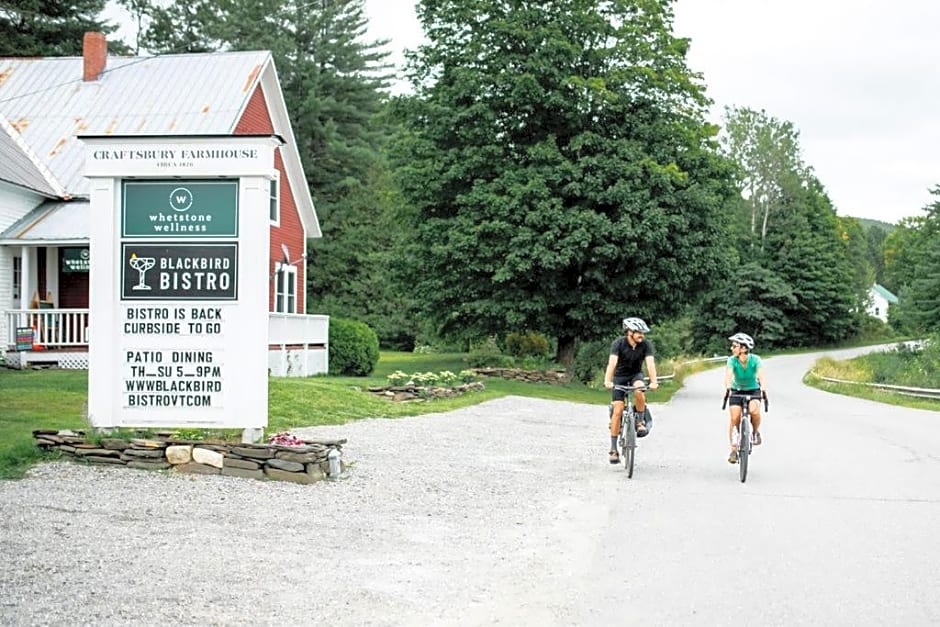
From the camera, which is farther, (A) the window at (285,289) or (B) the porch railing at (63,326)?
(A) the window at (285,289)

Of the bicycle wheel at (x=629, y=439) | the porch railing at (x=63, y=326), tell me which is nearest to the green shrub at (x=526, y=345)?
the porch railing at (x=63, y=326)

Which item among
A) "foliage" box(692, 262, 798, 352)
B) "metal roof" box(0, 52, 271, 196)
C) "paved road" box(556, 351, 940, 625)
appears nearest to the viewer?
"paved road" box(556, 351, 940, 625)

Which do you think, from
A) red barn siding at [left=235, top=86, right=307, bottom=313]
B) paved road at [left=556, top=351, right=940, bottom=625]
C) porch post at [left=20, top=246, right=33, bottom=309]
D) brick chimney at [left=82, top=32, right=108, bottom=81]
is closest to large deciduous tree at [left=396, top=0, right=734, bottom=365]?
red barn siding at [left=235, top=86, right=307, bottom=313]

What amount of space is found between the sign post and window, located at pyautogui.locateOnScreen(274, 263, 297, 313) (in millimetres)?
19602

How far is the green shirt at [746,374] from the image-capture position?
12.6 metres

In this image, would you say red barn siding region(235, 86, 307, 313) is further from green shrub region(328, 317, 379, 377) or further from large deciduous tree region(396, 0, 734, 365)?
large deciduous tree region(396, 0, 734, 365)

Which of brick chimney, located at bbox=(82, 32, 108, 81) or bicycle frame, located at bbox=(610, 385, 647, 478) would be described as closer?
bicycle frame, located at bbox=(610, 385, 647, 478)

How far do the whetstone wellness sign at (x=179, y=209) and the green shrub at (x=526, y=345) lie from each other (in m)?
27.0

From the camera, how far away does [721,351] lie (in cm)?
8025

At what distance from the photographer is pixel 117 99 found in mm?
31266

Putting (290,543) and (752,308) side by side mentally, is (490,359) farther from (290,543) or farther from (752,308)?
(752,308)

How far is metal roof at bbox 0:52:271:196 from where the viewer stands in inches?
1166

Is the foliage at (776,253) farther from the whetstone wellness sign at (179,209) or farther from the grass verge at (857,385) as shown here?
the whetstone wellness sign at (179,209)

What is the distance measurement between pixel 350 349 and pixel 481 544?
2192 cm
